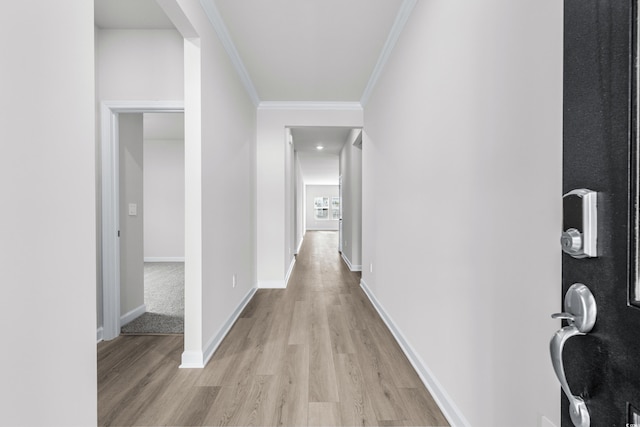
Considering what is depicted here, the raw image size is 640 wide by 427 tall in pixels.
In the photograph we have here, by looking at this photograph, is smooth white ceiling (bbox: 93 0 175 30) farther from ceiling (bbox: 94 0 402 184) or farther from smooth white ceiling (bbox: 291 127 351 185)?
smooth white ceiling (bbox: 291 127 351 185)

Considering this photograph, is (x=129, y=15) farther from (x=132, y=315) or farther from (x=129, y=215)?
(x=132, y=315)

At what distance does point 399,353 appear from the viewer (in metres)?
2.28

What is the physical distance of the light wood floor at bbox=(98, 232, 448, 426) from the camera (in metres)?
1.60

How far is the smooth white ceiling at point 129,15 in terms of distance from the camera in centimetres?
228

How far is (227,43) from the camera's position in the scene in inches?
106

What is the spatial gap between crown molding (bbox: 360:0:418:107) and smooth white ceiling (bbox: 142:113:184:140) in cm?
277

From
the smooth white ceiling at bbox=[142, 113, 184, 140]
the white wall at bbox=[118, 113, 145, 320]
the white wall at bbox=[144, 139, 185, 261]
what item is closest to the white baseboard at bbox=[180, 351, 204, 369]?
the white wall at bbox=[118, 113, 145, 320]

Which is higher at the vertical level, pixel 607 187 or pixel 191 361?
pixel 607 187

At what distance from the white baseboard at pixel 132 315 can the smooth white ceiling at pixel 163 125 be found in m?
2.73

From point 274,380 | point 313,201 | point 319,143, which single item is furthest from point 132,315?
point 313,201

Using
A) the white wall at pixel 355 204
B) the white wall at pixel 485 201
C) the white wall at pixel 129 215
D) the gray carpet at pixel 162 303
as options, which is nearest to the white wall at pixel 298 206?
the white wall at pixel 355 204

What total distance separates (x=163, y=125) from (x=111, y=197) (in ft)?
10.6
